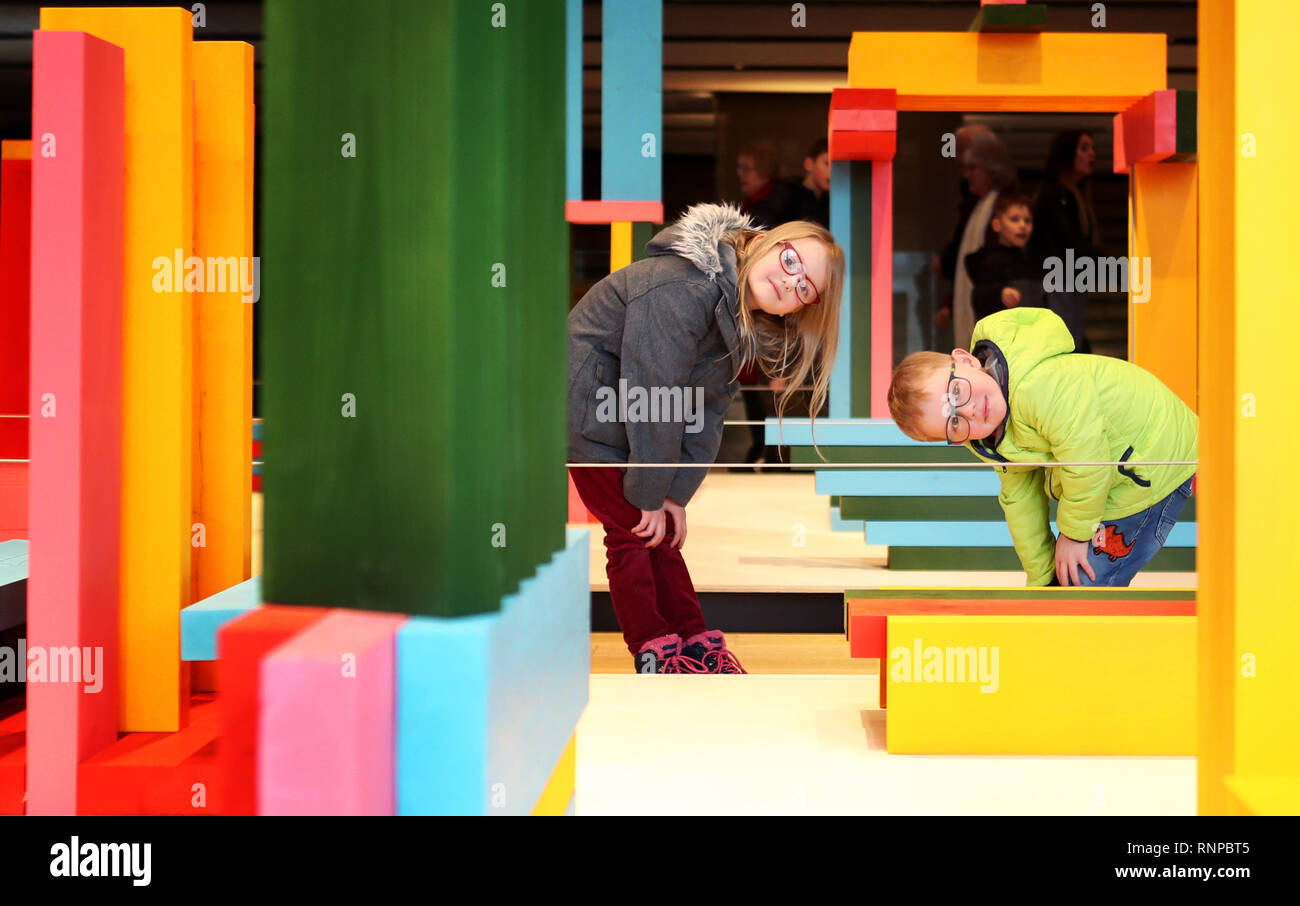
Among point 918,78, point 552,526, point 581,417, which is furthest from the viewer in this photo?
point 918,78

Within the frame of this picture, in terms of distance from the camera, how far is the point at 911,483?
300cm

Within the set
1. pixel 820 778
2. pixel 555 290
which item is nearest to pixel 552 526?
pixel 555 290

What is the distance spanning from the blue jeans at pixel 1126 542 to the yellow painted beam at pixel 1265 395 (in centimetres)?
131

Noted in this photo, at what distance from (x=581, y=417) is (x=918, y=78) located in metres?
1.87

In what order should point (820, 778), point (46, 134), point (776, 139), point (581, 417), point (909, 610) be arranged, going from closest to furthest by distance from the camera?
point (46, 134), point (820, 778), point (909, 610), point (581, 417), point (776, 139)

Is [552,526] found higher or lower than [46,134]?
lower

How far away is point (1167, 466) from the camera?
2020 millimetres

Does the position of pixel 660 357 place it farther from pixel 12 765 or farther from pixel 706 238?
pixel 12 765

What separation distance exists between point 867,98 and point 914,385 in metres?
1.49
